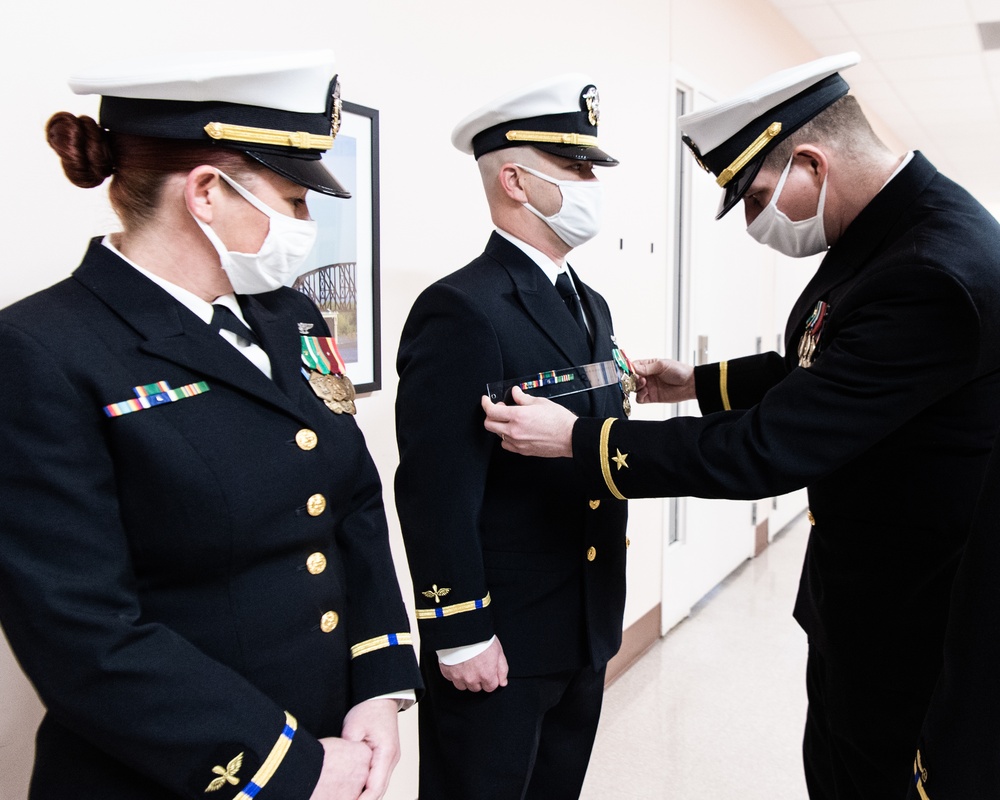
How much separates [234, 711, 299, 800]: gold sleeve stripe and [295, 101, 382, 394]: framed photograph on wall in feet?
3.12

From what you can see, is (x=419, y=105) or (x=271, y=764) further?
(x=419, y=105)

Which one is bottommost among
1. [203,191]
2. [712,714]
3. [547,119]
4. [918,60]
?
[712,714]

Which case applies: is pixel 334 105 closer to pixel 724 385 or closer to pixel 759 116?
pixel 759 116

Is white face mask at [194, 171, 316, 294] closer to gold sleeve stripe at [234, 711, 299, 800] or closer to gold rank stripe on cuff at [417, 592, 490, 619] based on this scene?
gold sleeve stripe at [234, 711, 299, 800]

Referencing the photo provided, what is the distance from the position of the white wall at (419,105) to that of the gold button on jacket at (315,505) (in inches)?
25.4

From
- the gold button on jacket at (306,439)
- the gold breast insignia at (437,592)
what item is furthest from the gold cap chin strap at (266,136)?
the gold breast insignia at (437,592)

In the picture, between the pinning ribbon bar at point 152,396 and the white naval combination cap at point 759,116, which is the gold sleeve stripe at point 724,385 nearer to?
the white naval combination cap at point 759,116

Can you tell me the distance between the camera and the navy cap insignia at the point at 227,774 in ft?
2.79

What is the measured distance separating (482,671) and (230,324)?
2.53 ft

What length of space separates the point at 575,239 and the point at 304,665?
0.95m

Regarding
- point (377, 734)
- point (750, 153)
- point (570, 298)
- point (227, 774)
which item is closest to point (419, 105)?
point (570, 298)

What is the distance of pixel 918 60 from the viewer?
17.4 feet

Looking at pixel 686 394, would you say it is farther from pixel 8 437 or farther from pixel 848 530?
pixel 8 437

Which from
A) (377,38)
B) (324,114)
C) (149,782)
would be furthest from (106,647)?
(377,38)
